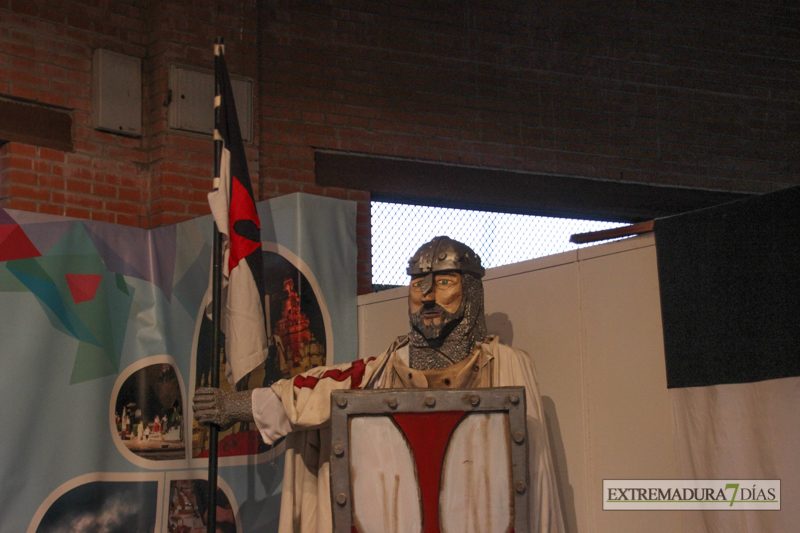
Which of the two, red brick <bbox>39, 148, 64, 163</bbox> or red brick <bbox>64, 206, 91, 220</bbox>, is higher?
red brick <bbox>39, 148, 64, 163</bbox>

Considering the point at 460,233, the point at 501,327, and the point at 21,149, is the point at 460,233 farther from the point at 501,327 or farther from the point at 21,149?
the point at 21,149

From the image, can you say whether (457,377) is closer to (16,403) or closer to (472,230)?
(16,403)

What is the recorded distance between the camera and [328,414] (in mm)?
2773

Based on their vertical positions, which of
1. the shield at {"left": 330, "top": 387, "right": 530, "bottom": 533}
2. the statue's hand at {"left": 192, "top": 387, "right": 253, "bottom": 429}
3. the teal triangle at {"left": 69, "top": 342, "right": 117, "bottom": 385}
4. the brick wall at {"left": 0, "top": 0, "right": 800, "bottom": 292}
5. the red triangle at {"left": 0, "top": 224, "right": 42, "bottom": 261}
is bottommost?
the shield at {"left": 330, "top": 387, "right": 530, "bottom": 533}

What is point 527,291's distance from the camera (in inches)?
122

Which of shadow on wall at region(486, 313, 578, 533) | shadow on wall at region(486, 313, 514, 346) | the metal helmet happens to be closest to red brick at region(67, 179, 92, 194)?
the metal helmet

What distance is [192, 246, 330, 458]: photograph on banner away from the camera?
349 centimetres

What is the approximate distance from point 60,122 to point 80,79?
0.24 metres

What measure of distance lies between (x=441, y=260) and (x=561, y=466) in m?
0.80

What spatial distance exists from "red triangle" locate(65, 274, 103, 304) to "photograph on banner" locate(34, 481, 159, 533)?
0.71 m

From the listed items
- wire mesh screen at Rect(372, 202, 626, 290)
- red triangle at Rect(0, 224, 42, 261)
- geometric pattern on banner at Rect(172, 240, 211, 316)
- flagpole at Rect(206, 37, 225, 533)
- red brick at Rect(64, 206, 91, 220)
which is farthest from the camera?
wire mesh screen at Rect(372, 202, 626, 290)

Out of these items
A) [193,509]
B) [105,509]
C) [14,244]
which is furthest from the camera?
[193,509]

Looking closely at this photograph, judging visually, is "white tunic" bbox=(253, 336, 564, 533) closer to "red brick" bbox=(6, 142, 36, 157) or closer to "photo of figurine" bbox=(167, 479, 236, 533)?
"photo of figurine" bbox=(167, 479, 236, 533)

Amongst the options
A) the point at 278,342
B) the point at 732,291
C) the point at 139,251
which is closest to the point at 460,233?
the point at 278,342
